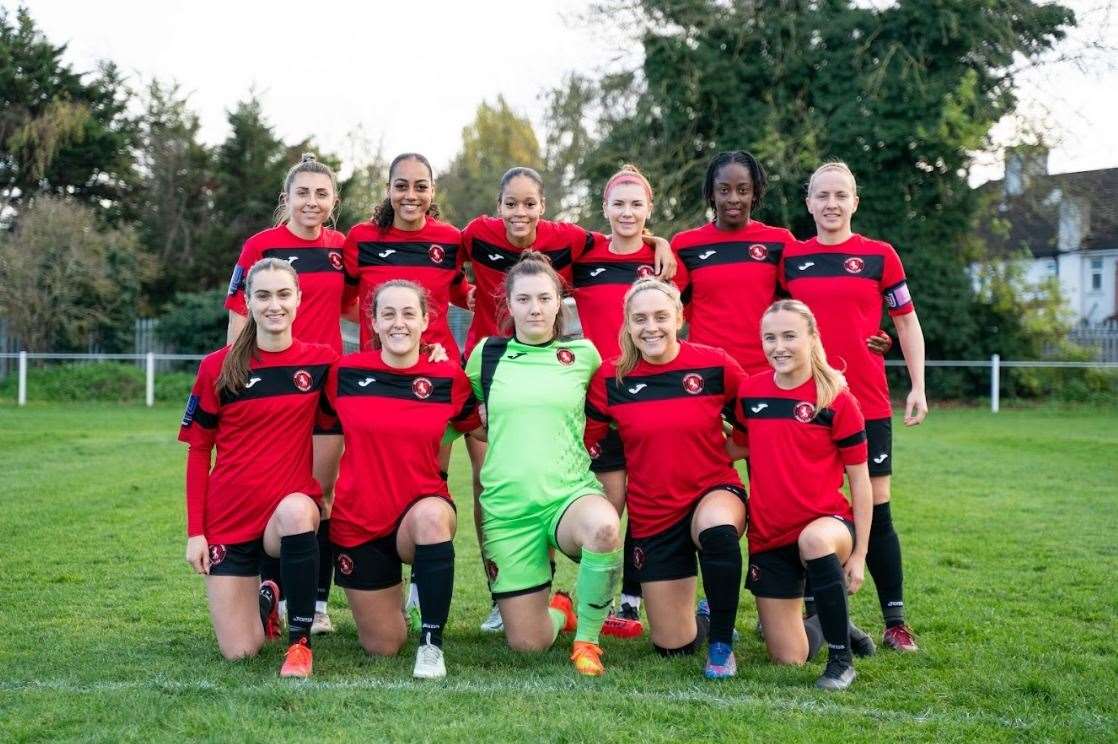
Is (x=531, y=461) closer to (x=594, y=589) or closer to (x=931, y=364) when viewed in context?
(x=594, y=589)

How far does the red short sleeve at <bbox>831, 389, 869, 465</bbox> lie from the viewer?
412cm

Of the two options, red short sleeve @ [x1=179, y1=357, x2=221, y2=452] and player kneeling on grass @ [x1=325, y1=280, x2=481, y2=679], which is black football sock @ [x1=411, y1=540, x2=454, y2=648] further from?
red short sleeve @ [x1=179, y1=357, x2=221, y2=452]

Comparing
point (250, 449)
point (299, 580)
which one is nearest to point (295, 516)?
point (299, 580)

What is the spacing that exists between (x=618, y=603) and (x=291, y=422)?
190 cm

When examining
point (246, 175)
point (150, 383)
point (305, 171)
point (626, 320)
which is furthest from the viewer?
point (246, 175)

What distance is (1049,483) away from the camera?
9.84m

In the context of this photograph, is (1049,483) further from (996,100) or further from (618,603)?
(996,100)

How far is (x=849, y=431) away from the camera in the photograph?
4113 millimetres

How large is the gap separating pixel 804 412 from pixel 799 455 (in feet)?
0.53

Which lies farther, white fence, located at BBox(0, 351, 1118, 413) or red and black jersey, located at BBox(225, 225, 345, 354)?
white fence, located at BBox(0, 351, 1118, 413)

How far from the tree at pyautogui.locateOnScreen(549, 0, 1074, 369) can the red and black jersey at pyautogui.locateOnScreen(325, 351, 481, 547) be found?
17.9 metres

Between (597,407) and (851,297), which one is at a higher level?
(851,297)

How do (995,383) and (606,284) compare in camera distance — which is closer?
(606,284)

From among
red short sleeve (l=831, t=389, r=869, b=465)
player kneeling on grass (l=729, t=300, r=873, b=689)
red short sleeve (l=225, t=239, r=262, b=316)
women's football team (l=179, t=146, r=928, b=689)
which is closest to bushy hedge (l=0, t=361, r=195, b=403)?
red short sleeve (l=225, t=239, r=262, b=316)
